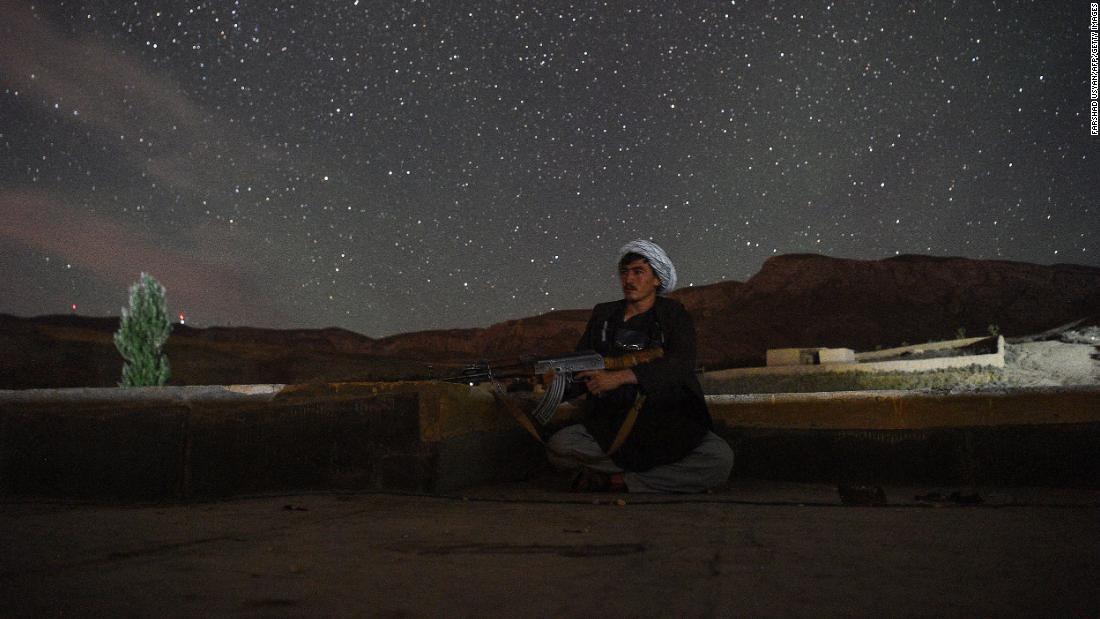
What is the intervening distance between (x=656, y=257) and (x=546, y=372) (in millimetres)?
1142

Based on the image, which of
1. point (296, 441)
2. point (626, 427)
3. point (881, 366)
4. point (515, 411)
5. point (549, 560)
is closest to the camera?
point (549, 560)

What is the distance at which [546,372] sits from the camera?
4.14m

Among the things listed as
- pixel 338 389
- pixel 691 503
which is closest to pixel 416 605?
pixel 691 503

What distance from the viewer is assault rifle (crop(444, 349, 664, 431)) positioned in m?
4.14

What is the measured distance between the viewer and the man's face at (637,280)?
4.60 metres

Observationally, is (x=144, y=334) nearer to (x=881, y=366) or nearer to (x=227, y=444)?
(x=227, y=444)

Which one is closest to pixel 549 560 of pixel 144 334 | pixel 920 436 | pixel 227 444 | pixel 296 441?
pixel 296 441

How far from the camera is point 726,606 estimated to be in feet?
4.83

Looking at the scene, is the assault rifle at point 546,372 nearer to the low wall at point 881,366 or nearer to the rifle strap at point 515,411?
the rifle strap at point 515,411

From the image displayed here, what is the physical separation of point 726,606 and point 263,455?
2874mm

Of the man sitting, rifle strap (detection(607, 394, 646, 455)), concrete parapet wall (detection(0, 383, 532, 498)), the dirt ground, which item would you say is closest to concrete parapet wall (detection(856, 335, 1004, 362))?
the man sitting

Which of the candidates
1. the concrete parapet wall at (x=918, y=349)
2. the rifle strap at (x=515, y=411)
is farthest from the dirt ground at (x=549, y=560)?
the concrete parapet wall at (x=918, y=349)

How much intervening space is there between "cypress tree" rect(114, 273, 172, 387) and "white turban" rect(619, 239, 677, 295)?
922 inches

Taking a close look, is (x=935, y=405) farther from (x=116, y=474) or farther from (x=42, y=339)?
(x=42, y=339)
